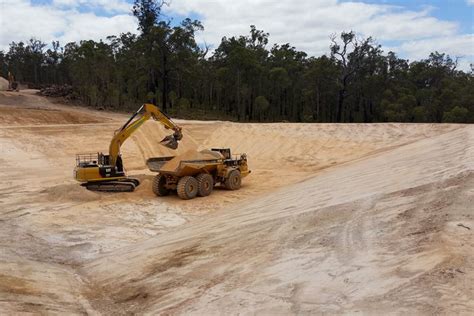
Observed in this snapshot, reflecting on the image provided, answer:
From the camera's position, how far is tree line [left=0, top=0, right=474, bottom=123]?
4466cm

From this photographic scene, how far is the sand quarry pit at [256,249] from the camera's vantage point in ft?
18.4

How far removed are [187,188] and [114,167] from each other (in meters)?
2.88

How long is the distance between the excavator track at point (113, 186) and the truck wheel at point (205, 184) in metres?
2.59

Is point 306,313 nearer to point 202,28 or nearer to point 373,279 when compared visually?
point 373,279

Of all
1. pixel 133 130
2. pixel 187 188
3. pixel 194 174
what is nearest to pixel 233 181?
pixel 194 174

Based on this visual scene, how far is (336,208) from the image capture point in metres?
9.05

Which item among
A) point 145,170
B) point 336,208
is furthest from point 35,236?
point 145,170

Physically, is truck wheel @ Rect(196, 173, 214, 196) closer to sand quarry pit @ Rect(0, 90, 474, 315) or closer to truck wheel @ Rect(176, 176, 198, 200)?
truck wheel @ Rect(176, 176, 198, 200)

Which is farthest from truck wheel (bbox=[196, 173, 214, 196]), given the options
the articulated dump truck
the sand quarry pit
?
the sand quarry pit

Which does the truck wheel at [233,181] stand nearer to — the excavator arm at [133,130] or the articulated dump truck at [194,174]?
the articulated dump truck at [194,174]

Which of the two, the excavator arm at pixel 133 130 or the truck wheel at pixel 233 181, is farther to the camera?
the truck wheel at pixel 233 181

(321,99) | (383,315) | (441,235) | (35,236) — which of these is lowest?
(35,236)

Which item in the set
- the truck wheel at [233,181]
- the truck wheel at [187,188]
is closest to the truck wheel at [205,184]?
the truck wheel at [187,188]

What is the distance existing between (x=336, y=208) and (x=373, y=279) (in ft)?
11.2
